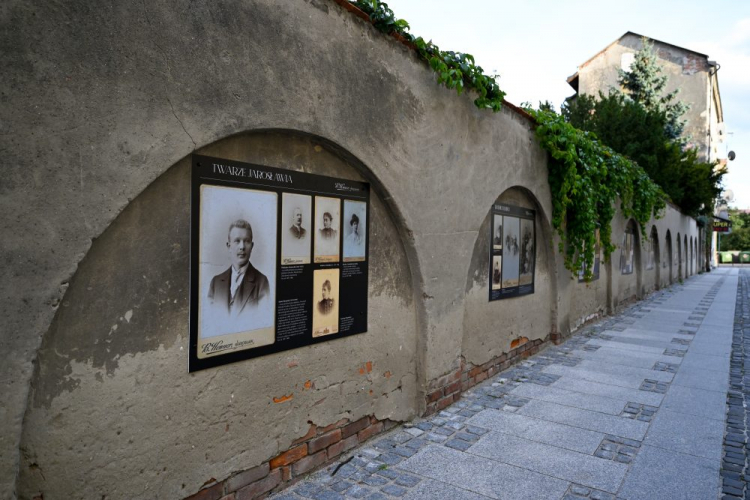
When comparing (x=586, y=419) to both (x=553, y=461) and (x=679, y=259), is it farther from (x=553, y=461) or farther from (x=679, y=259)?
(x=679, y=259)

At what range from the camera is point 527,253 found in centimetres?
687

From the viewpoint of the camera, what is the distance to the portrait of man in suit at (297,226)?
3.29m

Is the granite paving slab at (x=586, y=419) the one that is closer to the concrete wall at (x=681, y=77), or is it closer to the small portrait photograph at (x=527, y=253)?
the small portrait photograph at (x=527, y=253)

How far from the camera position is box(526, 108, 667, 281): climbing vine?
6.98 m

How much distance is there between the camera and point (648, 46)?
84.9 ft

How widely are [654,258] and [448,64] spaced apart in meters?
15.4

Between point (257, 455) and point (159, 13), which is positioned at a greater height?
point (159, 13)

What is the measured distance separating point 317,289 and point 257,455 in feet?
3.71

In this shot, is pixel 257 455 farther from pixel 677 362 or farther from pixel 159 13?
pixel 677 362

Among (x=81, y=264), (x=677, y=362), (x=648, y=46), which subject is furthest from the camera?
(x=648, y=46)

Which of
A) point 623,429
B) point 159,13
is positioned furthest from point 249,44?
point 623,429

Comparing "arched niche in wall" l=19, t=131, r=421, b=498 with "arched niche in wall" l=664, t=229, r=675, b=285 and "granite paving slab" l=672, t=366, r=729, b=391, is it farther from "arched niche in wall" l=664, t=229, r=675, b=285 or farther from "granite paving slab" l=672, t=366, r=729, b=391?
"arched niche in wall" l=664, t=229, r=675, b=285

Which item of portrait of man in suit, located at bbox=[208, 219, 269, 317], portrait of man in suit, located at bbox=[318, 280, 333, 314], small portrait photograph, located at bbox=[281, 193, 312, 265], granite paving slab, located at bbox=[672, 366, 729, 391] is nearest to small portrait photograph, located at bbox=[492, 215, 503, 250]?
granite paving slab, located at bbox=[672, 366, 729, 391]

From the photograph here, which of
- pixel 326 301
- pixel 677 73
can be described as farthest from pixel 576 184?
pixel 677 73
